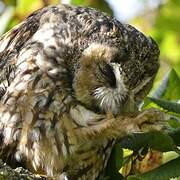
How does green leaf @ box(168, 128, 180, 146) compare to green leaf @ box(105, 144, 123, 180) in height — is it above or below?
above

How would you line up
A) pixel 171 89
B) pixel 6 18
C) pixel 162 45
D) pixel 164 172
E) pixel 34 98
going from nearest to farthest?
pixel 164 172
pixel 34 98
pixel 171 89
pixel 6 18
pixel 162 45

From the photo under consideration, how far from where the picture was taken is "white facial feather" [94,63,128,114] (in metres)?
3.54

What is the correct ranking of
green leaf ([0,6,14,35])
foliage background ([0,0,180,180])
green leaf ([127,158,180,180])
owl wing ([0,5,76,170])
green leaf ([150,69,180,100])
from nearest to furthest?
green leaf ([127,158,180,180]) → foliage background ([0,0,180,180]) → owl wing ([0,5,76,170]) → green leaf ([150,69,180,100]) → green leaf ([0,6,14,35])

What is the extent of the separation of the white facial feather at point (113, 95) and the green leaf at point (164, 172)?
39 cm

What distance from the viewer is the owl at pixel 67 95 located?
3.51 meters

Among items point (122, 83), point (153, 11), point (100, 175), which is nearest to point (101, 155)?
point (100, 175)

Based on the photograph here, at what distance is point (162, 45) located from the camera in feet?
19.2

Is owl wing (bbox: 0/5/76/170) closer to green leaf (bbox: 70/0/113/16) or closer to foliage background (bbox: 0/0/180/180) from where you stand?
foliage background (bbox: 0/0/180/180)

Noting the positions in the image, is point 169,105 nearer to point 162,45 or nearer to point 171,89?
point 171,89

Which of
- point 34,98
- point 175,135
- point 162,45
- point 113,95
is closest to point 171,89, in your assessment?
point 113,95

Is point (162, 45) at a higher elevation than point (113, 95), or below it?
below

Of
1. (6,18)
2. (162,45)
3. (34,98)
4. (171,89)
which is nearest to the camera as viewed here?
(34,98)

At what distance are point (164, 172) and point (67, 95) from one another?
0.57m

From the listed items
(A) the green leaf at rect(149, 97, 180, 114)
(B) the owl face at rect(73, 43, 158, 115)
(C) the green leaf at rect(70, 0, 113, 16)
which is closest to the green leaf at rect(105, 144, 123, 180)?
(B) the owl face at rect(73, 43, 158, 115)
